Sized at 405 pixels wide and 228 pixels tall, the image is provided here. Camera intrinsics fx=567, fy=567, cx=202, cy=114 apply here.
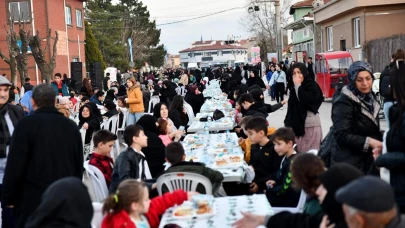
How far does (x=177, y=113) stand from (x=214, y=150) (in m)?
3.68

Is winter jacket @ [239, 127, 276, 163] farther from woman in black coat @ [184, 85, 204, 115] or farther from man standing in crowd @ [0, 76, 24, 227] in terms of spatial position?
woman in black coat @ [184, 85, 204, 115]

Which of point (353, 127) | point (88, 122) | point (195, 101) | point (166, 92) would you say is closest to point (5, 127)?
point (353, 127)

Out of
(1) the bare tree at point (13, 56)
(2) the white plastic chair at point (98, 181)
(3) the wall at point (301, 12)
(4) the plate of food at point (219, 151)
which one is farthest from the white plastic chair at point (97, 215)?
(3) the wall at point (301, 12)

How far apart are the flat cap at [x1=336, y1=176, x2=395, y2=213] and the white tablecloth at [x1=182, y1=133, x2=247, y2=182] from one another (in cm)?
365

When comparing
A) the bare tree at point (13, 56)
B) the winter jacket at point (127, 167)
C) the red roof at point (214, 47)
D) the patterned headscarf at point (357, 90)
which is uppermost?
the red roof at point (214, 47)

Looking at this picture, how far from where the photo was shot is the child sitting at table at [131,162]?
604 centimetres

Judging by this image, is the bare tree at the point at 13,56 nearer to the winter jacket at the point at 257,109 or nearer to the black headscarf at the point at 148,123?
the winter jacket at the point at 257,109

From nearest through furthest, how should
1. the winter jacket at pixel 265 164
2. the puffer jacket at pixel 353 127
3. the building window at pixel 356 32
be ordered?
the puffer jacket at pixel 353 127, the winter jacket at pixel 265 164, the building window at pixel 356 32

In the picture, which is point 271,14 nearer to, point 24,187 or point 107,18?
point 107,18

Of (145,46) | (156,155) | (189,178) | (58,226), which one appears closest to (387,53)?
(156,155)

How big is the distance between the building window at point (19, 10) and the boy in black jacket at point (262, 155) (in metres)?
32.2

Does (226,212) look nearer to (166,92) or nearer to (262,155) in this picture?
(262,155)

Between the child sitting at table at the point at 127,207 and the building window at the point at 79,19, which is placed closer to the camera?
the child sitting at table at the point at 127,207

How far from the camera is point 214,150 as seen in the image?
813cm
